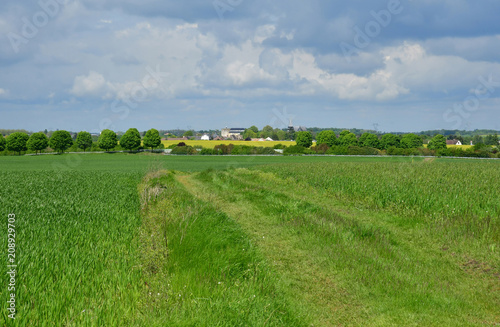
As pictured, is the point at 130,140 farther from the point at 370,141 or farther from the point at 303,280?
the point at 303,280

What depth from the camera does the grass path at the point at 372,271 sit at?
7242 millimetres

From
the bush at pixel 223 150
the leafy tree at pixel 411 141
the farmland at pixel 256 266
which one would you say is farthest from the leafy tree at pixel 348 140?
the farmland at pixel 256 266

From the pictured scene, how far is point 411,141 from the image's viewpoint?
5782 inches

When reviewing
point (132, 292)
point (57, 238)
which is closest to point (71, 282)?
point (132, 292)

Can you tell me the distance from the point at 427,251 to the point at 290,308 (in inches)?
253

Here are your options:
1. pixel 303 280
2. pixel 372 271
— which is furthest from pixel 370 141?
pixel 303 280

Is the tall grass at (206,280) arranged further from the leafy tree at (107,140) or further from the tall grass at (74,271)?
the leafy tree at (107,140)

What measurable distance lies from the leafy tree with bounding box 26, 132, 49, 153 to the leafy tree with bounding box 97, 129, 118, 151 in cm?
1854

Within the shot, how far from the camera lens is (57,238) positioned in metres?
8.85

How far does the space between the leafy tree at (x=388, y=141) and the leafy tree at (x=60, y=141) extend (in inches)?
4890

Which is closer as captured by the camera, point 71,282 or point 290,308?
point 71,282

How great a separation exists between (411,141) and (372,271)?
152m

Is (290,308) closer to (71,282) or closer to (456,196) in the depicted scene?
(71,282)

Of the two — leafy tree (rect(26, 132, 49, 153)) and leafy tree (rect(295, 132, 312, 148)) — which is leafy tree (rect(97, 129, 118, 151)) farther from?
leafy tree (rect(295, 132, 312, 148))
